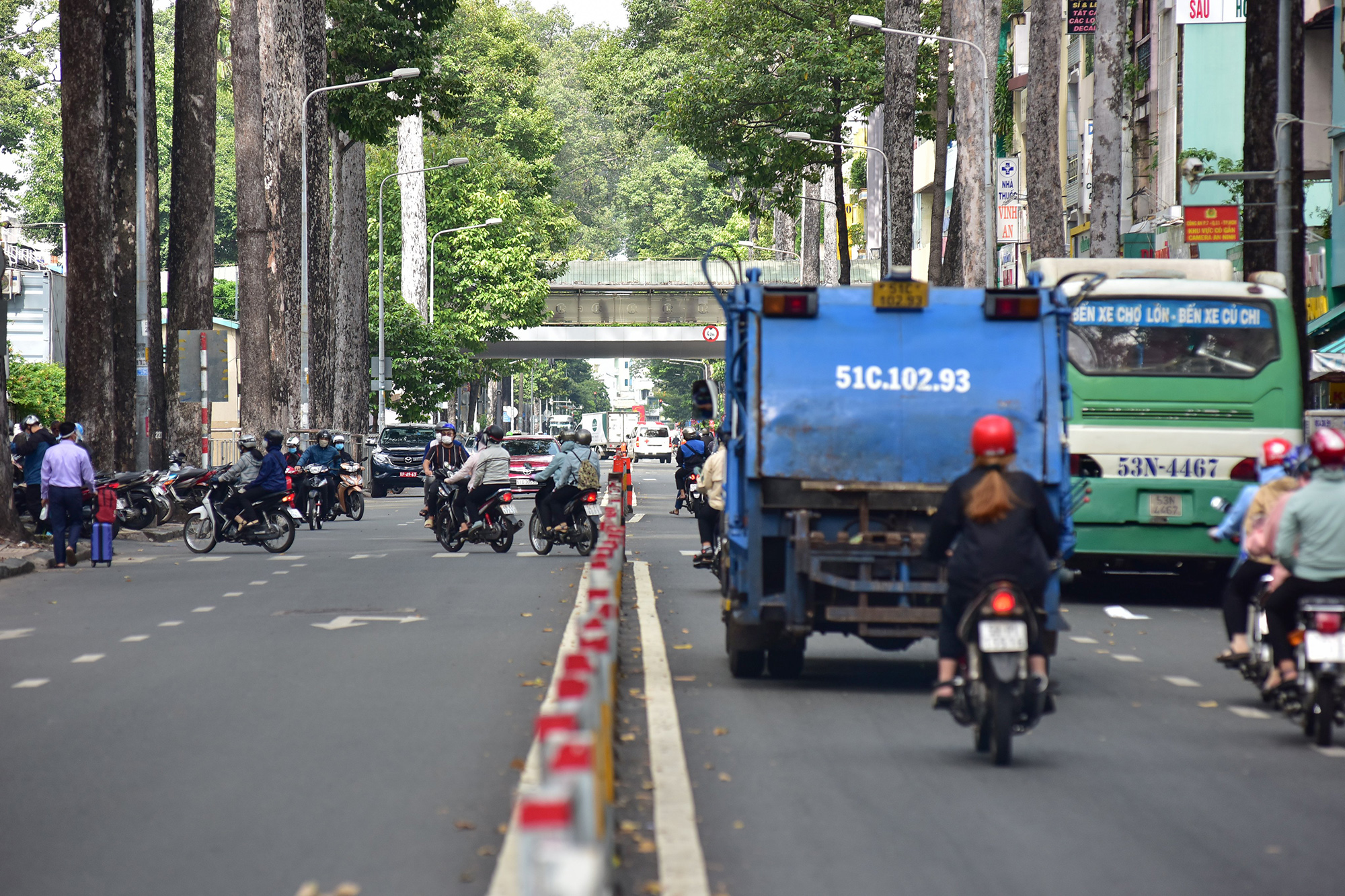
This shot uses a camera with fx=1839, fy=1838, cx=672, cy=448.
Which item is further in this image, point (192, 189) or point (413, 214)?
point (413, 214)

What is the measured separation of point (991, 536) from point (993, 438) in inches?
17.6

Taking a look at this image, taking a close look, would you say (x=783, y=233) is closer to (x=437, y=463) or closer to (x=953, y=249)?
(x=953, y=249)

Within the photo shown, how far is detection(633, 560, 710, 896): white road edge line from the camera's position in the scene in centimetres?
621

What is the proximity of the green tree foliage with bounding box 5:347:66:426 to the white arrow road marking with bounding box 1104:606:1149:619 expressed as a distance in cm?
2537

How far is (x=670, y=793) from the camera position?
7.62 metres

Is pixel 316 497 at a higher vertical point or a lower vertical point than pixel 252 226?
lower

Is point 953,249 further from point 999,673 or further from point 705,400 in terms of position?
point 999,673

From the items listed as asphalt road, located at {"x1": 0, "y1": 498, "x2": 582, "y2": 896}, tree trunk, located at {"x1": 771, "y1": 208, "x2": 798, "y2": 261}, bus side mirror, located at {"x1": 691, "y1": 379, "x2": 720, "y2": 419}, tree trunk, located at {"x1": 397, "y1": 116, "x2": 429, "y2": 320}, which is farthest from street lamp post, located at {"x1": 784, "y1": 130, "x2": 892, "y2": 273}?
bus side mirror, located at {"x1": 691, "y1": 379, "x2": 720, "y2": 419}

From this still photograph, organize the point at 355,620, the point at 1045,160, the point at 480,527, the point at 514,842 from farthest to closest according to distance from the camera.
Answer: the point at 1045,160 → the point at 480,527 → the point at 355,620 → the point at 514,842

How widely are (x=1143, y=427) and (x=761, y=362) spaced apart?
677 cm

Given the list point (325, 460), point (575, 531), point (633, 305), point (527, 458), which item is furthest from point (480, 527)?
point (633, 305)

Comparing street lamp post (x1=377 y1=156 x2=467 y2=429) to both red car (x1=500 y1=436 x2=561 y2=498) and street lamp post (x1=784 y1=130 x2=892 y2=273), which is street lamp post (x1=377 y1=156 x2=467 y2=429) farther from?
street lamp post (x1=784 y1=130 x2=892 y2=273)

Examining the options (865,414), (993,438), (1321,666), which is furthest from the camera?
(865,414)

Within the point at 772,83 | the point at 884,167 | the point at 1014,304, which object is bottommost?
the point at 1014,304
